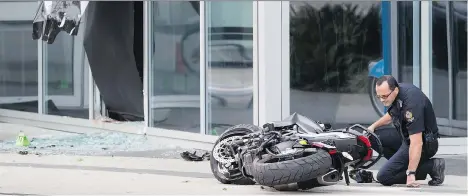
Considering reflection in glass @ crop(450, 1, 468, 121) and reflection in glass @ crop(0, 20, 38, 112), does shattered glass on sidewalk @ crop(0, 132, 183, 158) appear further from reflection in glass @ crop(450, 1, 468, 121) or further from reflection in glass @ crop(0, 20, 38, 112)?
reflection in glass @ crop(450, 1, 468, 121)

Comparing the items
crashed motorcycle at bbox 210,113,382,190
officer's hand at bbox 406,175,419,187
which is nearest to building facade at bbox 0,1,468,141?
crashed motorcycle at bbox 210,113,382,190

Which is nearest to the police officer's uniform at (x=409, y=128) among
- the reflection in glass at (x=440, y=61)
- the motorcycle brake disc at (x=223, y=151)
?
the motorcycle brake disc at (x=223, y=151)

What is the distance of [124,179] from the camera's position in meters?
10.3

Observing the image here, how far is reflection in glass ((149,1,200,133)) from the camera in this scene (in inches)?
505

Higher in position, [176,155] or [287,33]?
[287,33]

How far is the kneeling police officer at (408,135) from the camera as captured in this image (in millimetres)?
9289

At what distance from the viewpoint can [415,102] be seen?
9.29m

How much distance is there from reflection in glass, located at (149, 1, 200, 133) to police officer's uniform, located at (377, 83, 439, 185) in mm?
3709

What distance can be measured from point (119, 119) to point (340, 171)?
6.05 metres

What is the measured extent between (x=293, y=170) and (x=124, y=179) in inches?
85.7

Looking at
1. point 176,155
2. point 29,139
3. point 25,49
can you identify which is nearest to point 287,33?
point 176,155

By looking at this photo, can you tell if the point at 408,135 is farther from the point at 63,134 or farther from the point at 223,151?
the point at 63,134

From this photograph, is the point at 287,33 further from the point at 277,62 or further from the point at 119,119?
the point at 119,119

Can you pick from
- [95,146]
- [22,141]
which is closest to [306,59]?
[95,146]
